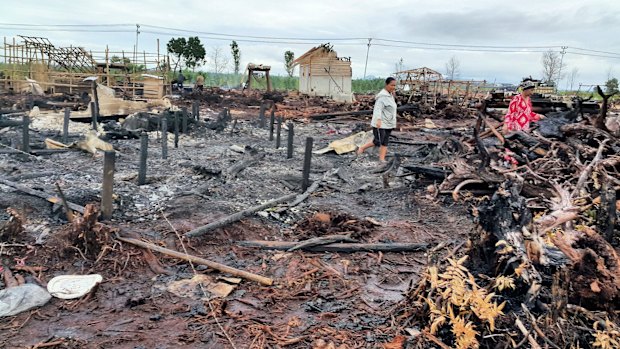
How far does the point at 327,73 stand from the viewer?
104 feet

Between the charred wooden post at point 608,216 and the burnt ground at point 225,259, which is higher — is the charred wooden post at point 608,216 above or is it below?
above

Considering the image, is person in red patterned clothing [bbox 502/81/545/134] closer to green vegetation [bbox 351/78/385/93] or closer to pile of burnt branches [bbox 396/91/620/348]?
pile of burnt branches [bbox 396/91/620/348]

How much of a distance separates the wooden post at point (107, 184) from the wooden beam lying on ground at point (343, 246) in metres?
1.60

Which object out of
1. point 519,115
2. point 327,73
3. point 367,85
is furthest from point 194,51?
point 519,115

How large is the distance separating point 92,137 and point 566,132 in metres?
8.96

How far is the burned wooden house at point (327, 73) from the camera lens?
3116cm

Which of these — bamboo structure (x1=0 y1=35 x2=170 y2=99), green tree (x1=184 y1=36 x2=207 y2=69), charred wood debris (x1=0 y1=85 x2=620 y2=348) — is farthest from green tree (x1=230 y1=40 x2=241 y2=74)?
charred wood debris (x1=0 y1=85 x2=620 y2=348)

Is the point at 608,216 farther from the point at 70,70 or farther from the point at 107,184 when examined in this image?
the point at 70,70

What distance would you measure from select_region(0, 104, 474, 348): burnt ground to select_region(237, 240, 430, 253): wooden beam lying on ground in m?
0.08

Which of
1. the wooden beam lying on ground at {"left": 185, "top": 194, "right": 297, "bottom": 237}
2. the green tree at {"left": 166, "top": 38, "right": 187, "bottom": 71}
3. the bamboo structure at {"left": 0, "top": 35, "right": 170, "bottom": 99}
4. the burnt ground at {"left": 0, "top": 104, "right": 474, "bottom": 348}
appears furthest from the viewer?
the green tree at {"left": 166, "top": 38, "right": 187, "bottom": 71}

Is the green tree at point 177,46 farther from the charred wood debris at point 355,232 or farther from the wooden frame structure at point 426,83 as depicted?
the charred wood debris at point 355,232

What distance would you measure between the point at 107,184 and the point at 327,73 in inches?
1073

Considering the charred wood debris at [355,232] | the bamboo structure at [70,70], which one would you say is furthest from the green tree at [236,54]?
the charred wood debris at [355,232]

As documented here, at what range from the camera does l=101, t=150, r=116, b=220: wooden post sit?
5384 mm
